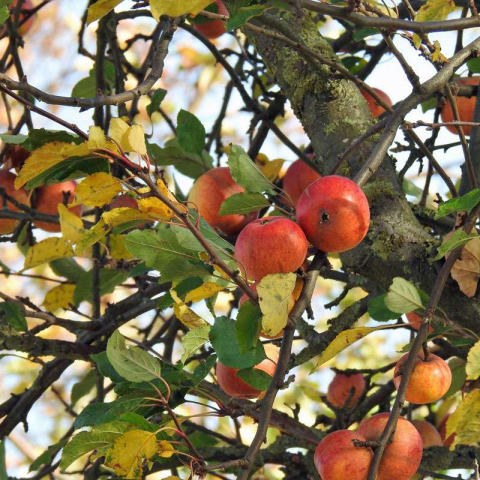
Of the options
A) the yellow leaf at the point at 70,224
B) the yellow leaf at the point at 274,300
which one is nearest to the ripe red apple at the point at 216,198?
the yellow leaf at the point at 70,224

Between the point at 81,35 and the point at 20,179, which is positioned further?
the point at 81,35

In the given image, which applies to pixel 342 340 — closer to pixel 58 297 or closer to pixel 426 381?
pixel 426 381

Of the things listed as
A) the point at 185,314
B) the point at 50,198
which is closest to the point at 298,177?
the point at 50,198

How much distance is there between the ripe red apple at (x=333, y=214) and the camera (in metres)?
0.90

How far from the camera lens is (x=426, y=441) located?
166 cm

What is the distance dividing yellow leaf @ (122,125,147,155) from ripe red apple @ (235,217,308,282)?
0.16m

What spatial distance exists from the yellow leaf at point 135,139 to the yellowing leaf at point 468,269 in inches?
17.7

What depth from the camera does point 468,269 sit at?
3.37ft

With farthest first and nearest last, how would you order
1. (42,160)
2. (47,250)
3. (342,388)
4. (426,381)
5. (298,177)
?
(342,388), (298,177), (47,250), (426,381), (42,160)

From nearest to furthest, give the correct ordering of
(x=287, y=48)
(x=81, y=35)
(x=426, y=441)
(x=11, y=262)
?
1. (x=287, y=48)
2. (x=426, y=441)
3. (x=81, y=35)
4. (x=11, y=262)

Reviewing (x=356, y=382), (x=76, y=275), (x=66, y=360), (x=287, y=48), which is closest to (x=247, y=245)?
(x=287, y=48)

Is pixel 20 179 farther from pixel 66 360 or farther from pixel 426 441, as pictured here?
pixel 426 441

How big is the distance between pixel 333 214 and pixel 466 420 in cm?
27

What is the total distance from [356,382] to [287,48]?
881 mm
